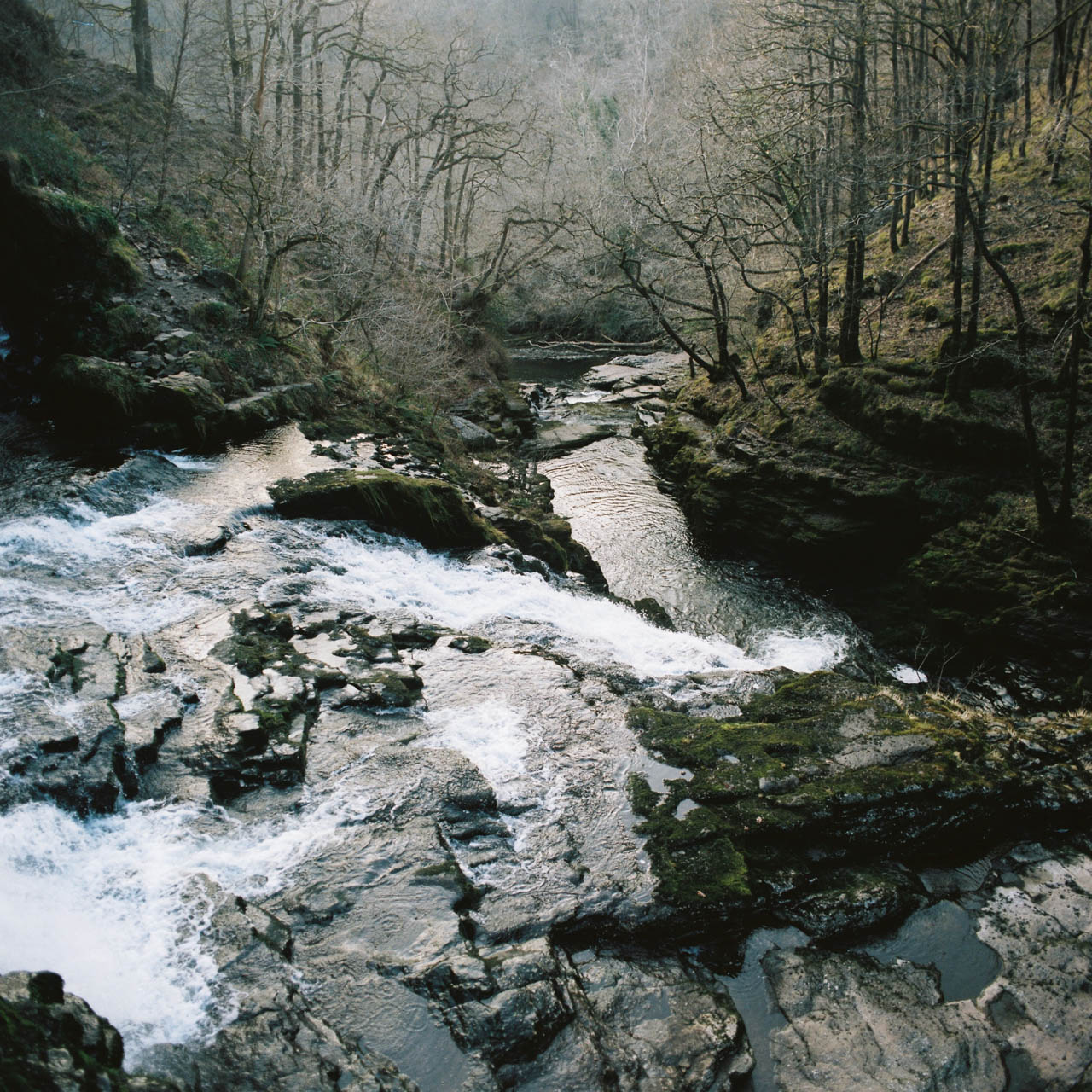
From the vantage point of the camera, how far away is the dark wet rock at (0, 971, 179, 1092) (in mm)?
2658

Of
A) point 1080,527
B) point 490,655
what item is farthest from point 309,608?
point 1080,527

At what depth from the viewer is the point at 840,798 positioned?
543cm

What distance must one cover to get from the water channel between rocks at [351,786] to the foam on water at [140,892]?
13 millimetres

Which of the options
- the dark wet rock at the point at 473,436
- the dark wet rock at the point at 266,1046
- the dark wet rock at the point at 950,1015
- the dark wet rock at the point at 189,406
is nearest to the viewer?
the dark wet rock at the point at 266,1046

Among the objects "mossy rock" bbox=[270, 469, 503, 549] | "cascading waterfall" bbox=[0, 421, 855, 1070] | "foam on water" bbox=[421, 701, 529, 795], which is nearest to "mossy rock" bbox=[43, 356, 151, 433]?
"cascading waterfall" bbox=[0, 421, 855, 1070]

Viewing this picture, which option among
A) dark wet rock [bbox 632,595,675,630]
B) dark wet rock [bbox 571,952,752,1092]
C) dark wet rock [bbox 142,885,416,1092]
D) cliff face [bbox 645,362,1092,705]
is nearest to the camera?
dark wet rock [bbox 142,885,416,1092]

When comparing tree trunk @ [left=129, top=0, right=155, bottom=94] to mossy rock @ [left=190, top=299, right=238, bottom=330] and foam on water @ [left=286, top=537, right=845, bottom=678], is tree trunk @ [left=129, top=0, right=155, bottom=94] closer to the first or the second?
mossy rock @ [left=190, top=299, right=238, bottom=330]

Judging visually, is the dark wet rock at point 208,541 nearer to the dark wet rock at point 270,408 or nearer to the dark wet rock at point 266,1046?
the dark wet rock at point 270,408

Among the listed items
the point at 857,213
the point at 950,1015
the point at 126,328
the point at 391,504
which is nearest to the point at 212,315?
the point at 126,328

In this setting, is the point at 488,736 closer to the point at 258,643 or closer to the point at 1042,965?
the point at 258,643

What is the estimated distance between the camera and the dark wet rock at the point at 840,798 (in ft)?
15.9

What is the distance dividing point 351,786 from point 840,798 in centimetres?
362

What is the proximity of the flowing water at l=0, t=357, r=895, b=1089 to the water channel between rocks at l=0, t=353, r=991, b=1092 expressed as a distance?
0.02 metres

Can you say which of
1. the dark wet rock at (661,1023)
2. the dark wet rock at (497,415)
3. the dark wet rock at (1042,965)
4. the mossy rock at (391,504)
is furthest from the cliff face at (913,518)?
the dark wet rock at (661,1023)
